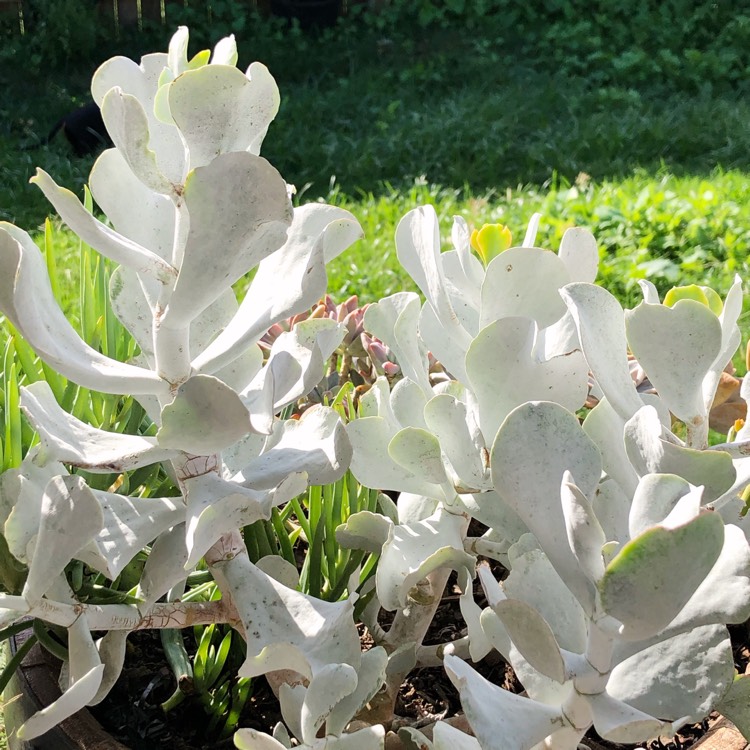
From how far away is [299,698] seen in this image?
1.71ft

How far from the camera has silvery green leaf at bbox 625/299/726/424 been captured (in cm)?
49

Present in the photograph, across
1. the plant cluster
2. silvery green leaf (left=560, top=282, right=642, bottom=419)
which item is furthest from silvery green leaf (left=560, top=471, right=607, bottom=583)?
silvery green leaf (left=560, top=282, right=642, bottom=419)

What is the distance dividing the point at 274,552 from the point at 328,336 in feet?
0.70

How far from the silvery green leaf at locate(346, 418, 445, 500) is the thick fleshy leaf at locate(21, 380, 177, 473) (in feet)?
0.40

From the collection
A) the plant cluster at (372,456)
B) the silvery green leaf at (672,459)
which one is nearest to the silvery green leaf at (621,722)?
the plant cluster at (372,456)

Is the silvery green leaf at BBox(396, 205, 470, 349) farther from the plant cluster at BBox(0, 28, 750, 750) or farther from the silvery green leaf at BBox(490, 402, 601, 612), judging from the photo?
the silvery green leaf at BBox(490, 402, 601, 612)

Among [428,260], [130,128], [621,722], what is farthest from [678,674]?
[130,128]

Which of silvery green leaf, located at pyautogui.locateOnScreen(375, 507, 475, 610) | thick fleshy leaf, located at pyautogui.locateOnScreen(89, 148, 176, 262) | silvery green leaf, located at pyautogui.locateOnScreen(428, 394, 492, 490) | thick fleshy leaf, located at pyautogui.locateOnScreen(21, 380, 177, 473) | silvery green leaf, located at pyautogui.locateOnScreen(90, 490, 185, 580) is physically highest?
thick fleshy leaf, located at pyautogui.locateOnScreen(89, 148, 176, 262)

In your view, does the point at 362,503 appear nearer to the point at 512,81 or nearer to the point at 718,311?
the point at 718,311

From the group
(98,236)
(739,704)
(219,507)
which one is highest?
(98,236)

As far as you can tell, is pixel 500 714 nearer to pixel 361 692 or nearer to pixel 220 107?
pixel 361 692

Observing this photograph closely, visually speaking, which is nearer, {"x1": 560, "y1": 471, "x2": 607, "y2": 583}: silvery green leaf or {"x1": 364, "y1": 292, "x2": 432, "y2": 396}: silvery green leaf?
{"x1": 560, "y1": 471, "x2": 607, "y2": 583}: silvery green leaf

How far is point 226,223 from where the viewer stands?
0.45m

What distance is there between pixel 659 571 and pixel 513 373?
6.9 inches
